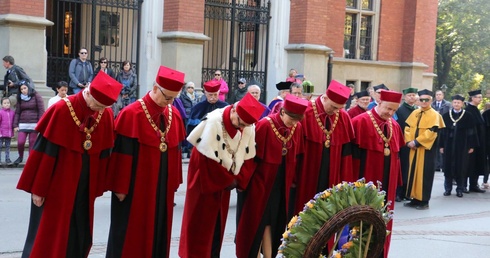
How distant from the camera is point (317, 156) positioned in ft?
25.7

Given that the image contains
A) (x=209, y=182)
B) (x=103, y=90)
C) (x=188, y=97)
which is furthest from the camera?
(x=188, y=97)

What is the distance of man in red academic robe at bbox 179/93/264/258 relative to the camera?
666 centimetres

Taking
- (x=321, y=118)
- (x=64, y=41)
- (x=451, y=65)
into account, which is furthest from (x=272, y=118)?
(x=451, y=65)

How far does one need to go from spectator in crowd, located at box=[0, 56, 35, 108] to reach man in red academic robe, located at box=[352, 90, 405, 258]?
8601mm

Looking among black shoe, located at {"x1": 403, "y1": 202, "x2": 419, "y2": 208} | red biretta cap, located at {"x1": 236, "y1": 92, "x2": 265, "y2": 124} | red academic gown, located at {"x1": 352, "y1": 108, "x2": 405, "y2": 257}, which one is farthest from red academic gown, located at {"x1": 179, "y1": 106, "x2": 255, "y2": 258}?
black shoe, located at {"x1": 403, "y1": 202, "x2": 419, "y2": 208}

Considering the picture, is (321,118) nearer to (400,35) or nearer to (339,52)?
(339,52)

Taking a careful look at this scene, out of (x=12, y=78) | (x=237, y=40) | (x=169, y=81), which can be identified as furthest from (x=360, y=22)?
(x=169, y=81)

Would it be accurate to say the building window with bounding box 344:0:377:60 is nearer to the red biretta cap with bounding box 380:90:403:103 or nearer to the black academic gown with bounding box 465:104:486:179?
the black academic gown with bounding box 465:104:486:179

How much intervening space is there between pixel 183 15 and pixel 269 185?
12.3m

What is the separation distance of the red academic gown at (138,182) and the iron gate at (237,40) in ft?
46.5

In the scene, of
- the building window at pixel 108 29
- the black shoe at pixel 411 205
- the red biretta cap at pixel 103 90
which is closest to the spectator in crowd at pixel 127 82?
the building window at pixel 108 29

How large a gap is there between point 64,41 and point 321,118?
1451cm

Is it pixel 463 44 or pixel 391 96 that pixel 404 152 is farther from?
pixel 463 44

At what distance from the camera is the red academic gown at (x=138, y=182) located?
21.5ft
